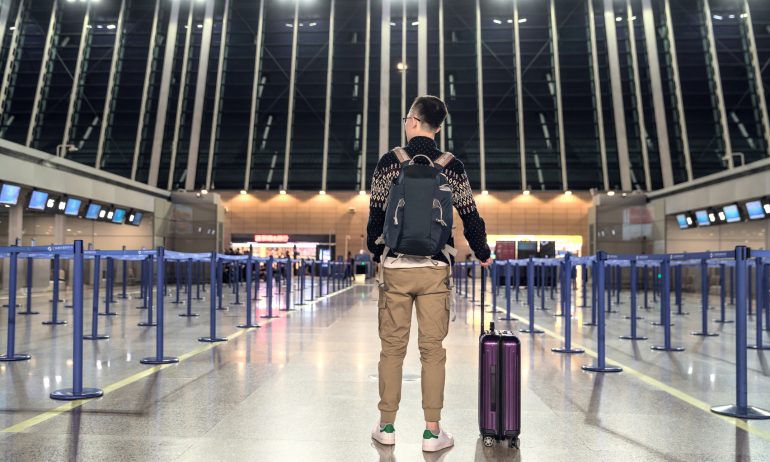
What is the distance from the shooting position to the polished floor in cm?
395

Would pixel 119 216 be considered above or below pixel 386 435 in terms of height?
above

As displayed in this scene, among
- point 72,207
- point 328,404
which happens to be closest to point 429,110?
point 328,404

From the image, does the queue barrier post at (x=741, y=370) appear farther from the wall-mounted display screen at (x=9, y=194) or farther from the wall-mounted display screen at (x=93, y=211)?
the wall-mounted display screen at (x=93, y=211)

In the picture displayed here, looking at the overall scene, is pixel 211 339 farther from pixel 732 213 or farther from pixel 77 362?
pixel 732 213

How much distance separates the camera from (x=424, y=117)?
4336mm

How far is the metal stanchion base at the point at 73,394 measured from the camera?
5.32 metres

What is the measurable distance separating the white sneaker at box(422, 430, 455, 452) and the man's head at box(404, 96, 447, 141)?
1684 mm

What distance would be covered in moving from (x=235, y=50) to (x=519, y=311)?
34903mm

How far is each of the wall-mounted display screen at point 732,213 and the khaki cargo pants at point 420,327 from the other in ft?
72.8

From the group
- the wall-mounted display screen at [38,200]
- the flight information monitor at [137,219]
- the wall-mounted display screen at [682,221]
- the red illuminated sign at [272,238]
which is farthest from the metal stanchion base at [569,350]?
the red illuminated sign at [272,238]

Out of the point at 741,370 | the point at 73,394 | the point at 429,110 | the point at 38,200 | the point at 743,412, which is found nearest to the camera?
the point at 429,110

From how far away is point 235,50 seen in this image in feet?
152

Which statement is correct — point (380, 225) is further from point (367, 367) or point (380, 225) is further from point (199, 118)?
point (199, 118)

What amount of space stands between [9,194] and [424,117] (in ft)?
58.7
